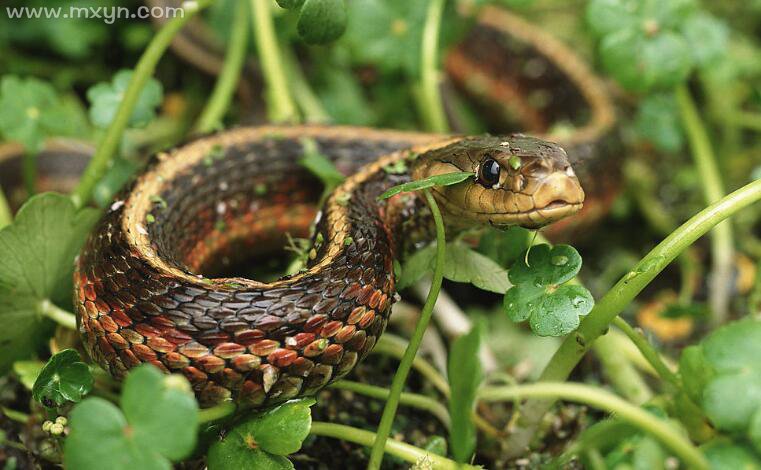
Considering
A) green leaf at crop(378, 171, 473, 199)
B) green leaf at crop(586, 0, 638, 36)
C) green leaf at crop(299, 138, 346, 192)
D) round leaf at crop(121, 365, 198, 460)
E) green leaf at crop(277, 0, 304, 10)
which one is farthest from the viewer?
green leaf at crop(586, 0, 638, 36)

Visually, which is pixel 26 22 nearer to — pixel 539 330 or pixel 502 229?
pixel 502 229

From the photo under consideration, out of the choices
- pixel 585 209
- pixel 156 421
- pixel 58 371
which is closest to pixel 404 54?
pixel 585 209

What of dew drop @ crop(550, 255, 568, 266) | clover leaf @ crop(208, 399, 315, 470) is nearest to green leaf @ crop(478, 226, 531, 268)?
dew drop @ crop(550, 255, 568, 266)

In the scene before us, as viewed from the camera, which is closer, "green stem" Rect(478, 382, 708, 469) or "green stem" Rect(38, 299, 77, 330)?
"green stem" Rect(478, 382, 708, 469)

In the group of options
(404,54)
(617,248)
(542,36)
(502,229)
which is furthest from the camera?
(542,36)

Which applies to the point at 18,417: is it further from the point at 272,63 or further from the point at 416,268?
the point at 272,63

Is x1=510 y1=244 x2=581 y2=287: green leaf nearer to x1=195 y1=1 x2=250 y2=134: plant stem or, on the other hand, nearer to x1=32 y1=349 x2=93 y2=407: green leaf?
x1=32 y1=349 x2=93 y2=407: green leaf
